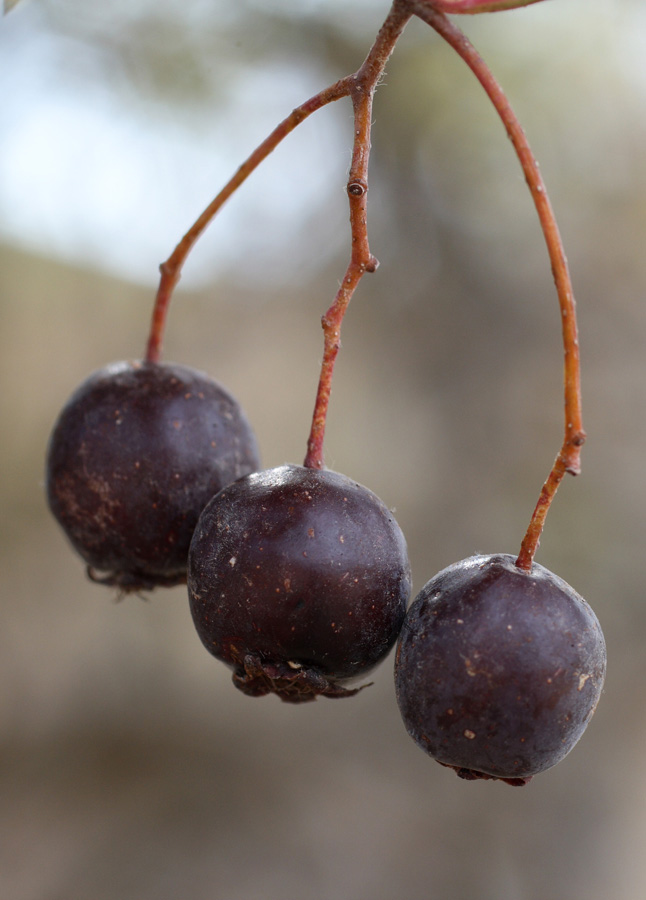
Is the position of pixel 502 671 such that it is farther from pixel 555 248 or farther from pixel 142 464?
pixel 142 464

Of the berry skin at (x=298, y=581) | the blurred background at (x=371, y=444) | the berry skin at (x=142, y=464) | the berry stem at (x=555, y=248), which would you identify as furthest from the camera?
the blurred background at (x=371, y=444)

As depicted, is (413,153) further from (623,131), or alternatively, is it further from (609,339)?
(609,339)

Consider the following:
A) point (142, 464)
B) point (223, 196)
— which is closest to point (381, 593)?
point (142, 464)

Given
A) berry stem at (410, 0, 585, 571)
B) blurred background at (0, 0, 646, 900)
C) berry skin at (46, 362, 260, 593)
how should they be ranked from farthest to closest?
blurred background at (0, 0, 646, 900) → berry skin at (46, 362, 260, 593) → berry stem at (410, 0, 585, 571)

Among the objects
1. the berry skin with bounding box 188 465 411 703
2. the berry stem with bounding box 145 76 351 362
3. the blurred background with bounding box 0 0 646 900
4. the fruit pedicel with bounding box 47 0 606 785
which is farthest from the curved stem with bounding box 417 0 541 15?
the blurred background with bounding box 0 0 646 900

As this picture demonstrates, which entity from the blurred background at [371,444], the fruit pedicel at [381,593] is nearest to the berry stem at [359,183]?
the fruit pedicel at [381,593]

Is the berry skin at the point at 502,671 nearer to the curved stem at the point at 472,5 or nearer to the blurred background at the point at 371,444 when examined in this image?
the curved stem at the point at 472,5

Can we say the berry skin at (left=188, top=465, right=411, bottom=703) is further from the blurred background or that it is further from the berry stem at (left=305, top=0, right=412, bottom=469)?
the blurred background
